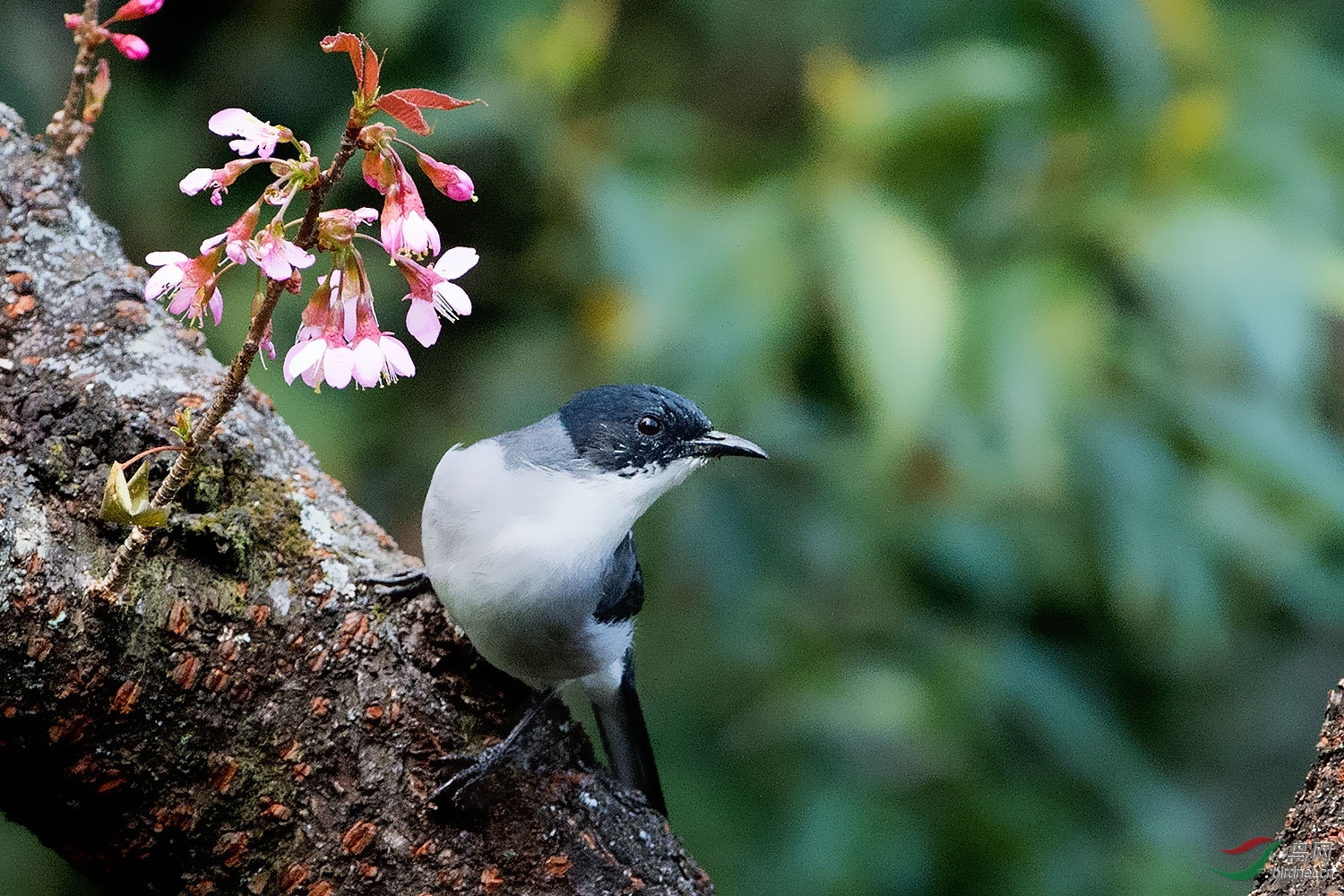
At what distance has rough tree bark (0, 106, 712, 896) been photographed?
1.50 metres

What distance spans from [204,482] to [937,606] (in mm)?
3076

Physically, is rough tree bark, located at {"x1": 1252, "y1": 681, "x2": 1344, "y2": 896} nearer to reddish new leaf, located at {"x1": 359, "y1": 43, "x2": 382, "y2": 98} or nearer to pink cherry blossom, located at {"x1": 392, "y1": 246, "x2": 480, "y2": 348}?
pink cherry blossom, located at {"x1": 392, "y1": 246, "x2": 480, "y2": 348}

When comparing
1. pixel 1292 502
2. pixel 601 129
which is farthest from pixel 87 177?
pixel 1292 502

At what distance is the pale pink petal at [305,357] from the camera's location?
3.93 feet

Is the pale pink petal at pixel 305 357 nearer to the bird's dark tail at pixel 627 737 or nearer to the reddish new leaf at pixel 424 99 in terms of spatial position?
the reddish new leaf at pixel 424 99

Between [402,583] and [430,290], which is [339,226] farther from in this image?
[402,583]

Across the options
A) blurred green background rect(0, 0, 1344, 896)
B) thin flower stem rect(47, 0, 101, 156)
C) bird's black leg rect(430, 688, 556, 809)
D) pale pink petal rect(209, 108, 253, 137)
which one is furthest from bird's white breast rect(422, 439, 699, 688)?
blurred green background rect(0, 0, 1344, 896)

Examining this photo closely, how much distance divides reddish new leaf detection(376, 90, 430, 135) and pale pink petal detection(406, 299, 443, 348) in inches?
7.9

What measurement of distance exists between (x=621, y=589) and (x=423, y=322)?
0.91 meters

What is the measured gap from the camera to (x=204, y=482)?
5.59 ft

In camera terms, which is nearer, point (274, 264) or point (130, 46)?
point (274, 264)

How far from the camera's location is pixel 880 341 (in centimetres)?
343

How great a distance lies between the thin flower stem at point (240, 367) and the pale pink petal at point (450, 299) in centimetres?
14

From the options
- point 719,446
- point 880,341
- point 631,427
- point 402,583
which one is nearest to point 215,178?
point 402,583
